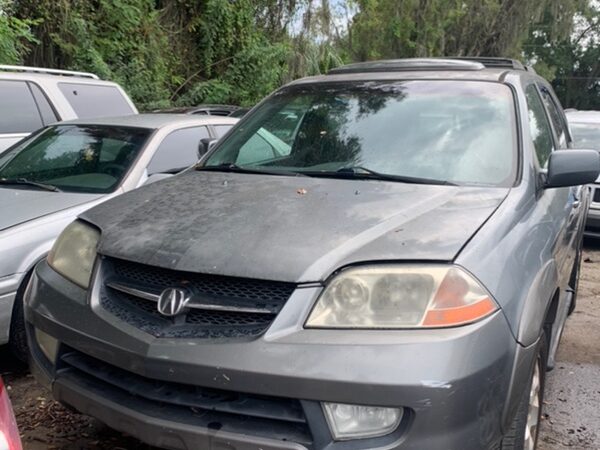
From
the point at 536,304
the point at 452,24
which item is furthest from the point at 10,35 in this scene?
the point at 452,24

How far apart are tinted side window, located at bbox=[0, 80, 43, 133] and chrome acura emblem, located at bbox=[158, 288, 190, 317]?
482 centimetres

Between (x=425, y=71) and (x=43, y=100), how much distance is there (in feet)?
14.6

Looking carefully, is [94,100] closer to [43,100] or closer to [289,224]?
[43,100]

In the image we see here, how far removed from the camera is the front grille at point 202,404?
2.01 m

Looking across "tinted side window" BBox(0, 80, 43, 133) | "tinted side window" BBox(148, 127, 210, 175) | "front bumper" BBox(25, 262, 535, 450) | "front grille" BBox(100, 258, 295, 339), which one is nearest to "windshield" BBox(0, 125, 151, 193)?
"tinted side window" BBox(148, 127, 210, 175)

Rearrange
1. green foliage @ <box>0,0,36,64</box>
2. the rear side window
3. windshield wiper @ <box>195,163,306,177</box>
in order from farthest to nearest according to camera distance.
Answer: green foliage @ <box>0,0,36,64</box> < the rear side window < windshield wiper @ <box>195,163,306,177</box>

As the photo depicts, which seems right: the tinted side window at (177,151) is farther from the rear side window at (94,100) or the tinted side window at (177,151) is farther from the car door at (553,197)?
the car door at (553,197)

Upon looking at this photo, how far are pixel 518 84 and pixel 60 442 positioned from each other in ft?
9.97

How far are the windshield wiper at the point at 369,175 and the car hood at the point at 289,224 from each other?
6 cm

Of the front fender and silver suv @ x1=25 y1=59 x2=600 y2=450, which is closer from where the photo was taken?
silver suv @ x1=25 y1=59 x2=600 y2=450

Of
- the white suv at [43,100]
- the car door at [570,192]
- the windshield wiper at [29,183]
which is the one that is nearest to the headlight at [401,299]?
the car door at [570,192]

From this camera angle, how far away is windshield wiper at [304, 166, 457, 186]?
2.83 meters

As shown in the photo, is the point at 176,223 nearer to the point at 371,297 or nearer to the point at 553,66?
the point at 371,297

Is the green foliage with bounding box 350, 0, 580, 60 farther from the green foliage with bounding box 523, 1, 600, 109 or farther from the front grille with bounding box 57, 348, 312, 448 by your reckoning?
the front grille with bounding box 57, 348, 312, 448
